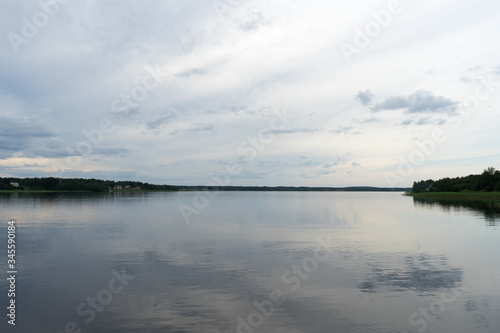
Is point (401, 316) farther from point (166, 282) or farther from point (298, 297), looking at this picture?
point (166, 282)

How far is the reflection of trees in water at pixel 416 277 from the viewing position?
19516 mm

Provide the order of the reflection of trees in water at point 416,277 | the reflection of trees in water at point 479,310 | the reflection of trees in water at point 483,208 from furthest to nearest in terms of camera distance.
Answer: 1. the reflection of trees in water at point 483,208
2. the reflection of trees in water at point 416,277
3. the reflection of trees in water at point 479,310

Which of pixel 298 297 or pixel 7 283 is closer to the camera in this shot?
pixel 298 297

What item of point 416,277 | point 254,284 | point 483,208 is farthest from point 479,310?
point 483,208

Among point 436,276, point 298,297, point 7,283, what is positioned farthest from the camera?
point 436,276

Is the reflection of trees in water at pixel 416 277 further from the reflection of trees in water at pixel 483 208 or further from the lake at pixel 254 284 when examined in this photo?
the reflection of trees in water at pixel 483 208

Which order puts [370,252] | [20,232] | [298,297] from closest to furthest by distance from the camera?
[298,297] → [370,252] → [20,232]

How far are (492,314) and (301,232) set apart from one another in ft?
89.0

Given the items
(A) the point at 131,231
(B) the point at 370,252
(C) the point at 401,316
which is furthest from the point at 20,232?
(C) the point at 401,316

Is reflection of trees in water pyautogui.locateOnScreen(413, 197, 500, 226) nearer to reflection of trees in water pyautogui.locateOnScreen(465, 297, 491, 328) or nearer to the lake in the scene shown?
the lake

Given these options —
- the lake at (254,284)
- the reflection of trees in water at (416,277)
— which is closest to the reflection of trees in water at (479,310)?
the lake at (254,284)

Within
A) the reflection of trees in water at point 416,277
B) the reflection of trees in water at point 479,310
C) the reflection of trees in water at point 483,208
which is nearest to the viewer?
the reflection of trees in water at point 479,310

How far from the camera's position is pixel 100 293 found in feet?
59.7

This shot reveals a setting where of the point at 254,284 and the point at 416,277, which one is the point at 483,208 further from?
the point at 254,284
